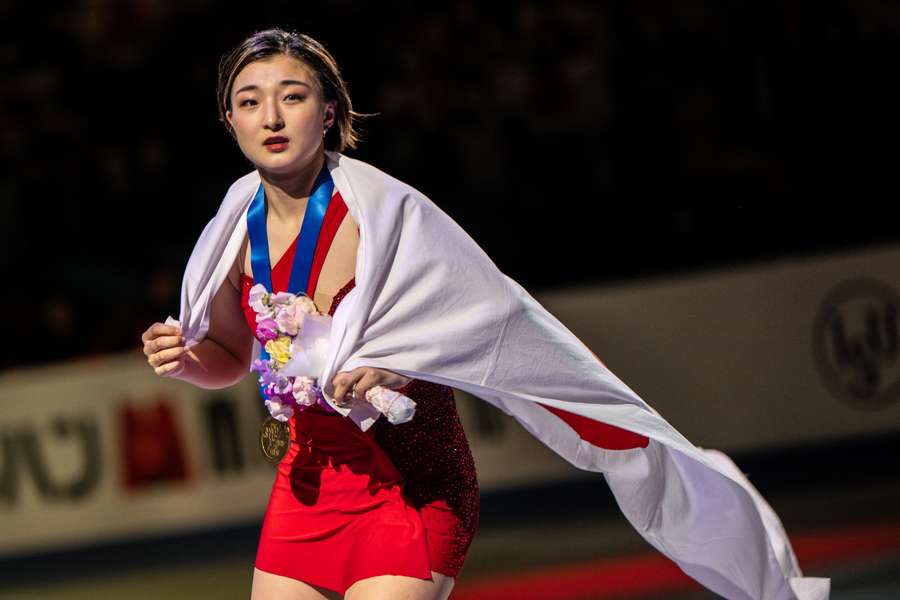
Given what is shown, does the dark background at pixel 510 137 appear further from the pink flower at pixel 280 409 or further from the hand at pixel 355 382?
the hand at pixel 355 382

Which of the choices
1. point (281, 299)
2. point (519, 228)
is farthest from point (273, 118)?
point (519, 228)

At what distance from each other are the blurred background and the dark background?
0.02 metres

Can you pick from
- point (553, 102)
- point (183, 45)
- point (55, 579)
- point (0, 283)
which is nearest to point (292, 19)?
point (183, 45)

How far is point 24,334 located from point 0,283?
0.39m

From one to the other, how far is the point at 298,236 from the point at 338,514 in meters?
0.65

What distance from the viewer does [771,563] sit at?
3.68m

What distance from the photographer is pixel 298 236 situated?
10.4 feet

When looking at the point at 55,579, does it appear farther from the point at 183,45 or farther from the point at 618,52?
the point at 618,52

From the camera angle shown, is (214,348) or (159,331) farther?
(214,348)

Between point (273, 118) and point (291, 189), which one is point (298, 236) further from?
point (273, 118)

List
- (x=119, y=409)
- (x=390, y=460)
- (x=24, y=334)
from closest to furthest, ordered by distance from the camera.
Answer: (x=390, y=460) → (x=119, y=409) → (x=24, y=334)

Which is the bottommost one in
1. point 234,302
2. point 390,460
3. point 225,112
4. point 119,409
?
point 119,409

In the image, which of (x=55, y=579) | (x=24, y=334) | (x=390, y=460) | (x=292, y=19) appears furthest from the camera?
(x=292, y=19)

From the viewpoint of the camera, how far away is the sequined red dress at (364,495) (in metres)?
3.13
